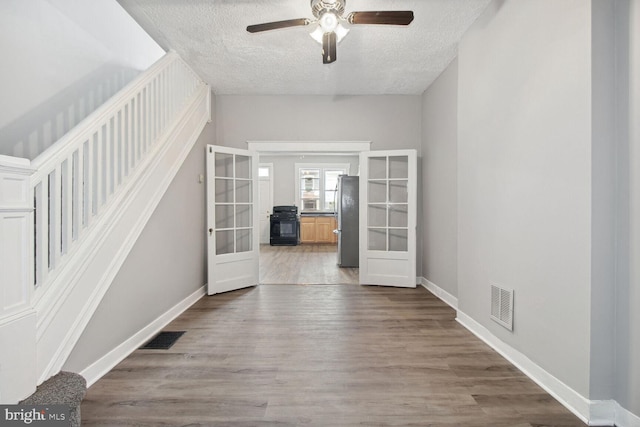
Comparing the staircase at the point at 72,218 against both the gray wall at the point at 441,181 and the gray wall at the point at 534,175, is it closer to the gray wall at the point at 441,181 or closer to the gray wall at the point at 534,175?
the gray wall at the point at 534,175

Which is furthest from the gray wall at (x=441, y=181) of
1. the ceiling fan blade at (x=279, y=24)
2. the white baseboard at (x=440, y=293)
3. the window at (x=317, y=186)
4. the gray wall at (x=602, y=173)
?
the window at (x=317, y=186)

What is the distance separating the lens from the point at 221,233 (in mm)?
3855

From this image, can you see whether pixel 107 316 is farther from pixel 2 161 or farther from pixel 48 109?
pixel 48 109

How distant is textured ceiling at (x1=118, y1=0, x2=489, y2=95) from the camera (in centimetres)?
236

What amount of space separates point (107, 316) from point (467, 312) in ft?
9.14

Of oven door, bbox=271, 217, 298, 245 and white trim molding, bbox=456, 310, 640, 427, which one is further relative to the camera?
oven door, bbox=271, 217, 298, 245

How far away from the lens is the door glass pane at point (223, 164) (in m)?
3.83

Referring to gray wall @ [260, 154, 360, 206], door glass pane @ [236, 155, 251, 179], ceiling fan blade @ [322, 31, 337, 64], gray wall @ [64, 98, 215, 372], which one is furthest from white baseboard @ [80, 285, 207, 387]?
gray wall @ [260, 154, 360, 206]

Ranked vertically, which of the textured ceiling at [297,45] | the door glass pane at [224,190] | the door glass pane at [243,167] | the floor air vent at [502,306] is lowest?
the floor air vent at [502,306]

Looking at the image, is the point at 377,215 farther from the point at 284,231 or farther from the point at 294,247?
the point at 284,231

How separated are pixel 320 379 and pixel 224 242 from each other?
2443mm

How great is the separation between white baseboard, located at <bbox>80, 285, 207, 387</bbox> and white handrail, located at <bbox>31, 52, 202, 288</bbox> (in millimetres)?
679

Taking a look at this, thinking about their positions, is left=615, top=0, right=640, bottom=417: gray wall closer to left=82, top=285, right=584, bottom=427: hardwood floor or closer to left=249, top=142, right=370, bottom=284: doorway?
left=82, top=285, right=584, bottom=427: hardwood floor

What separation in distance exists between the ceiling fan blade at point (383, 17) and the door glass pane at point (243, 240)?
284 centimetres
